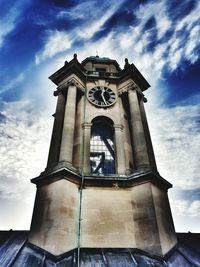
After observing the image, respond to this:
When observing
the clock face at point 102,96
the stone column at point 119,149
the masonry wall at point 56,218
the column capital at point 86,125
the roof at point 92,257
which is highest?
the clock face at point 102,96

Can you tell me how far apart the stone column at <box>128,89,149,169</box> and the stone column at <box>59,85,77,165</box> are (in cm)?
408

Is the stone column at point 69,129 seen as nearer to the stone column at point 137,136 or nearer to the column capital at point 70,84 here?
the column capital at point 70,84

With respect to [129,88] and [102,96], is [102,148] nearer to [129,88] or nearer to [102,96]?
[102,96]

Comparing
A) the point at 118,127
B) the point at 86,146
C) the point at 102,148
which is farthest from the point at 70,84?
the point at 102,148

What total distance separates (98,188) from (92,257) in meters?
3.44

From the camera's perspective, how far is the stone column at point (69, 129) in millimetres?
12818

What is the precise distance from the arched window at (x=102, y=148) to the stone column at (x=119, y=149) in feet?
2.42

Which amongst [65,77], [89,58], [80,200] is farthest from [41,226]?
[89,58]

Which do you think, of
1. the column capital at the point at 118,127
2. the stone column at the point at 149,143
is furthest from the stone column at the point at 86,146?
Answer: the stone column at the point at 149,143

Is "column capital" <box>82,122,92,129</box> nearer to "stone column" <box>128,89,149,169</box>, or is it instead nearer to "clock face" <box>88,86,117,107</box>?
"clock face" <box>88,86,117,107</box>

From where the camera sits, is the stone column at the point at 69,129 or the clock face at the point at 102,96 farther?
the clock face at the point at 102,96

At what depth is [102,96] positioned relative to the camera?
58.6ft

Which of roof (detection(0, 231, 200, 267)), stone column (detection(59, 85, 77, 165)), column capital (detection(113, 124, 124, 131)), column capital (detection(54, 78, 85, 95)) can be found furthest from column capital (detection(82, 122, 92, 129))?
roof (detection(0, 231, 200, 267))

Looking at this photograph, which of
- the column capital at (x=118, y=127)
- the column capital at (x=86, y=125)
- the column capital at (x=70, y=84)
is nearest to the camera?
the column capital at (x=86, y=125)
